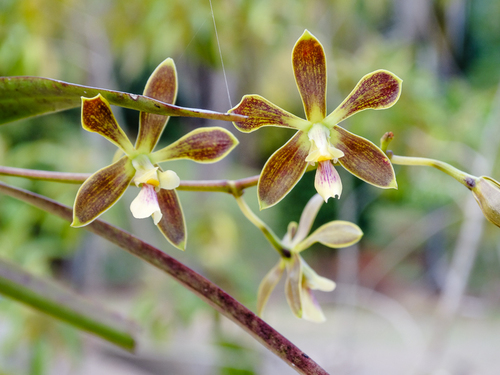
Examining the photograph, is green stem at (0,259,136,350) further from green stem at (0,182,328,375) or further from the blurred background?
the blurred background

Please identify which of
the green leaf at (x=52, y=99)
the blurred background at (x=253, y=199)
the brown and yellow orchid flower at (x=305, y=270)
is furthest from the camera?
the blurred background at (x=253, y=199)

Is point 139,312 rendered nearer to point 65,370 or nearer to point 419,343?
point 65,370

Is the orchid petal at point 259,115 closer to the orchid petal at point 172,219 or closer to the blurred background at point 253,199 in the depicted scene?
the orchid petal at point 172,219

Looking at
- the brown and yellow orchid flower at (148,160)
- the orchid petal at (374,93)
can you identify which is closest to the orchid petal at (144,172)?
the brown and yellow orchid flower at (148,160)

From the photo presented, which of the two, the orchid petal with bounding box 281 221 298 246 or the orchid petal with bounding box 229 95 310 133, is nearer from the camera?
the orchid petal with bounding box 229 95 310 133

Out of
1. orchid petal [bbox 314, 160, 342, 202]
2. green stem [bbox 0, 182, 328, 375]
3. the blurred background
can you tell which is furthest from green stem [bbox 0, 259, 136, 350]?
the blurred background


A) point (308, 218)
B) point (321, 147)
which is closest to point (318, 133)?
point (321, 147)
